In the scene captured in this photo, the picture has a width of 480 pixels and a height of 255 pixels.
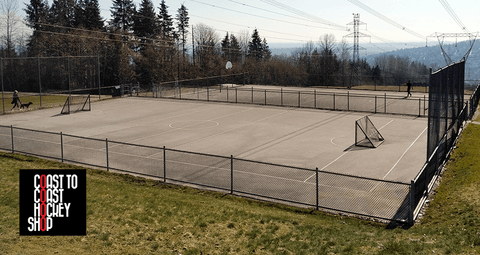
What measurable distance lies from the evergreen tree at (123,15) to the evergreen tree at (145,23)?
179cm

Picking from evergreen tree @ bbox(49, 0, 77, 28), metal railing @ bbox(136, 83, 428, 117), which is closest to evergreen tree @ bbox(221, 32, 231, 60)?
evergreen tree @ bbox(49, 0, 77, 28)

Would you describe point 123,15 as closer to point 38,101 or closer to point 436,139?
point 38,101

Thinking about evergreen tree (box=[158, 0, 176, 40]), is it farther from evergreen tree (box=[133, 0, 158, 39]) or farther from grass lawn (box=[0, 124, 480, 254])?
grass lawn (box=[0, 124, 480, 254])

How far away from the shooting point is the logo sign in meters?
A: 9.93

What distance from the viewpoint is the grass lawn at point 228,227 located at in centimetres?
1092

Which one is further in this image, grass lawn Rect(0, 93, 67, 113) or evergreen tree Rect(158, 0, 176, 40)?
evergreen tree Rect(158, 0, 176, 40)

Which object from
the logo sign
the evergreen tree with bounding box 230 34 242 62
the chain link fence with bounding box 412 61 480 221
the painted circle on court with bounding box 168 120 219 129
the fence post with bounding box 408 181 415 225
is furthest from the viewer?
the evergreen tree with bounding box 230 34 242 62

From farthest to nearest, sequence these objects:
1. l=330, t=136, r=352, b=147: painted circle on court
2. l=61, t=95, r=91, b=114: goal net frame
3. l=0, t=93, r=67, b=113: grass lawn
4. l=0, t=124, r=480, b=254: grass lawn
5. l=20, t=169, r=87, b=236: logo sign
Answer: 1. l=0, t=93, r=67, b=113: grass lawn
2. l=61, t=95, r=91, b=114: goal net frame
3. l=330, t=136, r=352, b=147: painted circle on court
4. l=0, t=124, r=480, b=254: grass lawn
5. l=20, t=169, r=87, b=236: logo sign

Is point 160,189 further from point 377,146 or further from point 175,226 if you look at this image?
point 377,146

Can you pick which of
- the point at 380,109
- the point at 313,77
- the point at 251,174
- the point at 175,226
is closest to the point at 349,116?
the point at 380,109

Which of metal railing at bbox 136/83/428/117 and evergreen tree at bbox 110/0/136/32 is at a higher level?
evergreen tree at bbox 110/0/136/32

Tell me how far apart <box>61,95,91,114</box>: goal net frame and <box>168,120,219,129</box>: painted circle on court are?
12.6m

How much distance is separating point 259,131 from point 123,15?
77.0m

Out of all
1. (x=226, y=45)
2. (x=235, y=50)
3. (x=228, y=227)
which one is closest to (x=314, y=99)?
(x=228, y=227)
